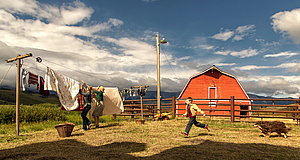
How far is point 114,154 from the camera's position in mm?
6270

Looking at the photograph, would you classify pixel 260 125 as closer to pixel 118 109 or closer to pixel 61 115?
pixel 118 109

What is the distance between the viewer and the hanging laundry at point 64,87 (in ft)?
34.8

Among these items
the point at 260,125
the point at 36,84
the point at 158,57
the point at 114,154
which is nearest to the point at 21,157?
the point at 114,154

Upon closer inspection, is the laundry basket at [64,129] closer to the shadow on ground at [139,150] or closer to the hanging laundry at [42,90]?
the shadow on ground at [139,150]

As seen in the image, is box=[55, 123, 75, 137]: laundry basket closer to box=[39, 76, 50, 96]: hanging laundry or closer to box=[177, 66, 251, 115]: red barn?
box=[39, 76, 50, 96]: hanging laundry

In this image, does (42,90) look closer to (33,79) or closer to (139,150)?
(33,79)

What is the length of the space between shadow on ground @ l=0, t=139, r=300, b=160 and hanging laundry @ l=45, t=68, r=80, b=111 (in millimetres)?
3087

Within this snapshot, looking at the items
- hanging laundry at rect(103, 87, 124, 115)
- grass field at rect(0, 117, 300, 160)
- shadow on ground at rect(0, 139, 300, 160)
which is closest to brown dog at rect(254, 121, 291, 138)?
grass field at rect(0, 117, 300, 160)

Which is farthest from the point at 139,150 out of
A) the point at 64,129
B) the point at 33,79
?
the point at 33,79

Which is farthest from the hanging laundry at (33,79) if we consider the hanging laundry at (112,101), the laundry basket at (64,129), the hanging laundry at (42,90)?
the hanging laundry at (112,101)

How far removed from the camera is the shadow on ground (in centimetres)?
599

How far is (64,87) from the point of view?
11.0 m

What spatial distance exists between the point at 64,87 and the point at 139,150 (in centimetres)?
589

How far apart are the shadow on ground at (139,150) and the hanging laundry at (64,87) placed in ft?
10.1
